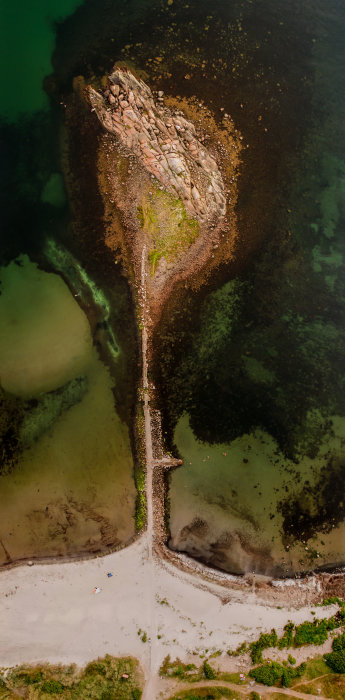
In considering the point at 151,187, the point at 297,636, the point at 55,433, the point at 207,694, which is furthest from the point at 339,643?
the point at 151,187

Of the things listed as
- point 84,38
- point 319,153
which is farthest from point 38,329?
point 319,153

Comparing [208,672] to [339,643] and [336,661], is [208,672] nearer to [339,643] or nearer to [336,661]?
[336,661]

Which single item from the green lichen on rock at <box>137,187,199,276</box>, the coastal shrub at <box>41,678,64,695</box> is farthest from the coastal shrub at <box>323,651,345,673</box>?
the green lichen on rock at <box>137,187,199,276</box>

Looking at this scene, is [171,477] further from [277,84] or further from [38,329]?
[277,84]

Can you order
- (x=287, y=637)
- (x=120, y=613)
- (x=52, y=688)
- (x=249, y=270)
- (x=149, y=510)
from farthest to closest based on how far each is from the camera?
(x=249, y=270)
(x=149, y=510)
(x=287, y=637)
(x=120, y=613)
(x=52, y=688)

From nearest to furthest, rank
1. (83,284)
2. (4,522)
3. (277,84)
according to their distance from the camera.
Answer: (4,522) < (83,284) < (277,84)

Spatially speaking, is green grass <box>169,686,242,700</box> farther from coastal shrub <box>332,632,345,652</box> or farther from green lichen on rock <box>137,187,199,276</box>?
green lichen on rock <box>137,187,199,276</box>
